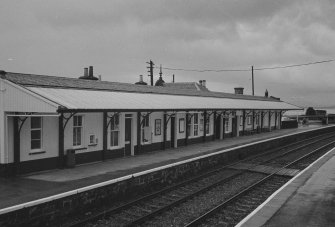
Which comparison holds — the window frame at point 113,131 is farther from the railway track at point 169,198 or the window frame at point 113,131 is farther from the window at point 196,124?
the window at point 196,124

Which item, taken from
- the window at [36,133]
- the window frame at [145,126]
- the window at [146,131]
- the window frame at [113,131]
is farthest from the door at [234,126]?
the window at [36,133]

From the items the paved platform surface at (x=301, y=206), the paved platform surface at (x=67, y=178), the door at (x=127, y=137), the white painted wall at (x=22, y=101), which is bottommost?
the paved platform surface at (x=301, y=206)

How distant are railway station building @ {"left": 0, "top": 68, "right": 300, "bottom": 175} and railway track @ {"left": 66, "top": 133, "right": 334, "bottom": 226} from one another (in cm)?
390

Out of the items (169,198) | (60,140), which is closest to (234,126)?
(60,140)

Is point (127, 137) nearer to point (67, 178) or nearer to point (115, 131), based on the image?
point (115, 131)

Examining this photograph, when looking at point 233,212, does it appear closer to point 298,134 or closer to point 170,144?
point 170,144

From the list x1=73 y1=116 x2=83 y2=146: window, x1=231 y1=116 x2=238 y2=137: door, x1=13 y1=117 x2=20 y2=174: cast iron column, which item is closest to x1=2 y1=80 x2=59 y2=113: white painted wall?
x1=13 y1=117 x2=20 y2=174: cast iron column

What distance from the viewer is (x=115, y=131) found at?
58.6 feet

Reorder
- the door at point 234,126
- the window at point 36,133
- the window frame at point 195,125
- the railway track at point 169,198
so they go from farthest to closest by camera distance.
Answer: the door at point 234,126 < the window frame at point 195,125 < the window at point 36,133 < the railway track at point 169,198

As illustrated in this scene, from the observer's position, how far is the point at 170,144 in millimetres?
22500

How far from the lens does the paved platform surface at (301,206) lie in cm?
873

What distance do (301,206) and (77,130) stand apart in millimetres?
9151

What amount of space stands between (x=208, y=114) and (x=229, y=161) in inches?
264

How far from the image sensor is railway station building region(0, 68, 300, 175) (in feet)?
42.5
